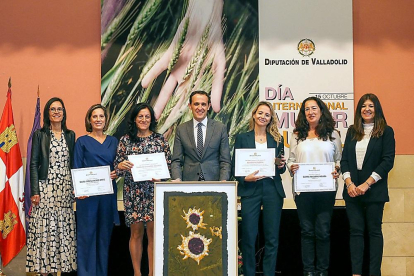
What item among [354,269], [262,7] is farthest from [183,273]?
[262,7]

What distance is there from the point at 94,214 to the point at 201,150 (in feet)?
3.84

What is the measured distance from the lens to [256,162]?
14.5 feet

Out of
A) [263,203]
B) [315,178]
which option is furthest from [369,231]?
[263,203]

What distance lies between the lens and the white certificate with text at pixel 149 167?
443 centimetres

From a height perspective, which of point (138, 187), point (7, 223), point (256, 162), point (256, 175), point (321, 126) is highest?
point (321, 126)

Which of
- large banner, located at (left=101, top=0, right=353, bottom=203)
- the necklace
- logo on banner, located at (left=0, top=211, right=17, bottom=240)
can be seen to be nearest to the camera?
the necklace

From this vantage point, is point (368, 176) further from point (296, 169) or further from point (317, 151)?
point (296, 169)

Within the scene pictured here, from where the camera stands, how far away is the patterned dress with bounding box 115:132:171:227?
455cm

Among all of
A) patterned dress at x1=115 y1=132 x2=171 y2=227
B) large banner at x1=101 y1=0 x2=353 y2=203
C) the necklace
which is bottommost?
patterned dress at x1=115 y1=132 x2=171 y2=227

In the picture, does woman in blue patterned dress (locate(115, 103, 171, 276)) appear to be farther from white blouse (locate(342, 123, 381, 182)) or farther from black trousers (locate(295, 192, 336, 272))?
white blouse (locate(342, 123, 381, 182))

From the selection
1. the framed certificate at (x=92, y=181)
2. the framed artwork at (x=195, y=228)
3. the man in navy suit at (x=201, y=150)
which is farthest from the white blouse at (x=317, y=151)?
the framed certificate at (x=92, y=181)

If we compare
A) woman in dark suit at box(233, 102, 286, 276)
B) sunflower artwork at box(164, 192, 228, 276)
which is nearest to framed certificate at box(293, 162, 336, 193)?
woman in dark suit at box(233, 102, 286, 276)

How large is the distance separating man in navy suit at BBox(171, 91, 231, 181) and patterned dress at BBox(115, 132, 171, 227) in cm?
19

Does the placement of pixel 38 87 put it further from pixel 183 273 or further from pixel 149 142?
pixel 183 273
